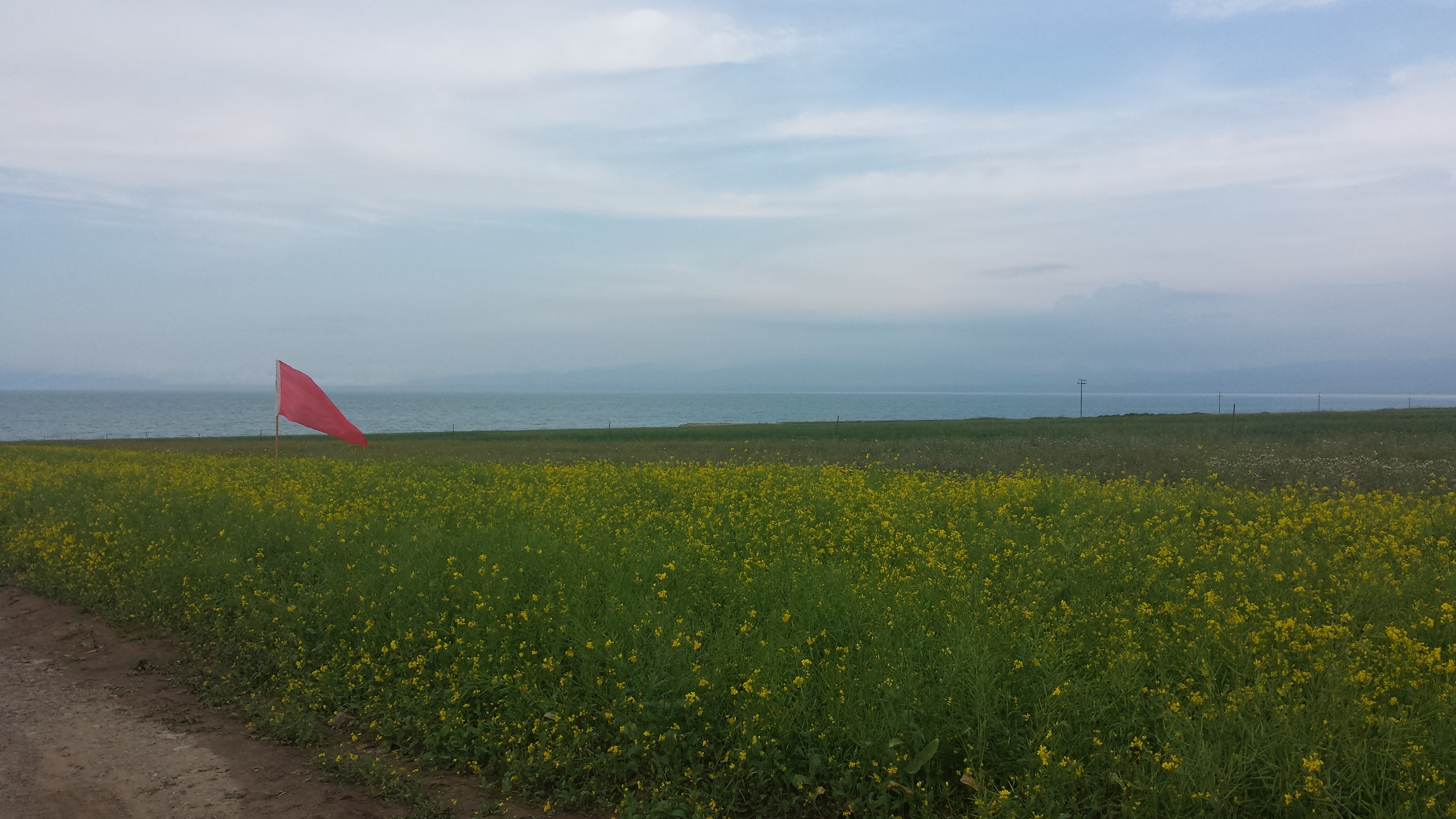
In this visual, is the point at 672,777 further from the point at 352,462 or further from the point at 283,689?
the point at 352,462

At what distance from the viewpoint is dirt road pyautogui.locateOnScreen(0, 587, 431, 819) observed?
192 inches

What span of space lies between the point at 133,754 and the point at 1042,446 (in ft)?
93.9

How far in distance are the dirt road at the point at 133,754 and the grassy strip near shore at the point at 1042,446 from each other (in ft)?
48.5

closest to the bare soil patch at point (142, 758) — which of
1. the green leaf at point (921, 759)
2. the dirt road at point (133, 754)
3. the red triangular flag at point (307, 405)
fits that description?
the dirt road at point (133, 754)

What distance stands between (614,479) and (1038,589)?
8.11 metres

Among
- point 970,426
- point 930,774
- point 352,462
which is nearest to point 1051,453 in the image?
point 352,462

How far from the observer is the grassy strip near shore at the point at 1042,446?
19.2m

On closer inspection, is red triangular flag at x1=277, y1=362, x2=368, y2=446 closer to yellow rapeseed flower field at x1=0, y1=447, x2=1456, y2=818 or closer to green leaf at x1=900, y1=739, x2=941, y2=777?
yellow rapeseed flower field at x1=0, y1=447, x2=1456, y2=818

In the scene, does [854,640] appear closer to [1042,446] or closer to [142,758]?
[142,758]

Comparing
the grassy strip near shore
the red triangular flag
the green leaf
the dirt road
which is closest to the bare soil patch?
the dirt road

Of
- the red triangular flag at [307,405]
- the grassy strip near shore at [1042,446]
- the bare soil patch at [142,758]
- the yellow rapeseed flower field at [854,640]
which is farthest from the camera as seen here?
the grassy strip near shore at [1042,446]

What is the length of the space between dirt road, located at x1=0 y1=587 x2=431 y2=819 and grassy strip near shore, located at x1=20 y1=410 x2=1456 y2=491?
14.8 m

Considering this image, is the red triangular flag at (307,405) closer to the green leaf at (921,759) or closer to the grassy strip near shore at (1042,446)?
the grassy strip near shore at (1042,446)

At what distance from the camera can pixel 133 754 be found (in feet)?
18.5
